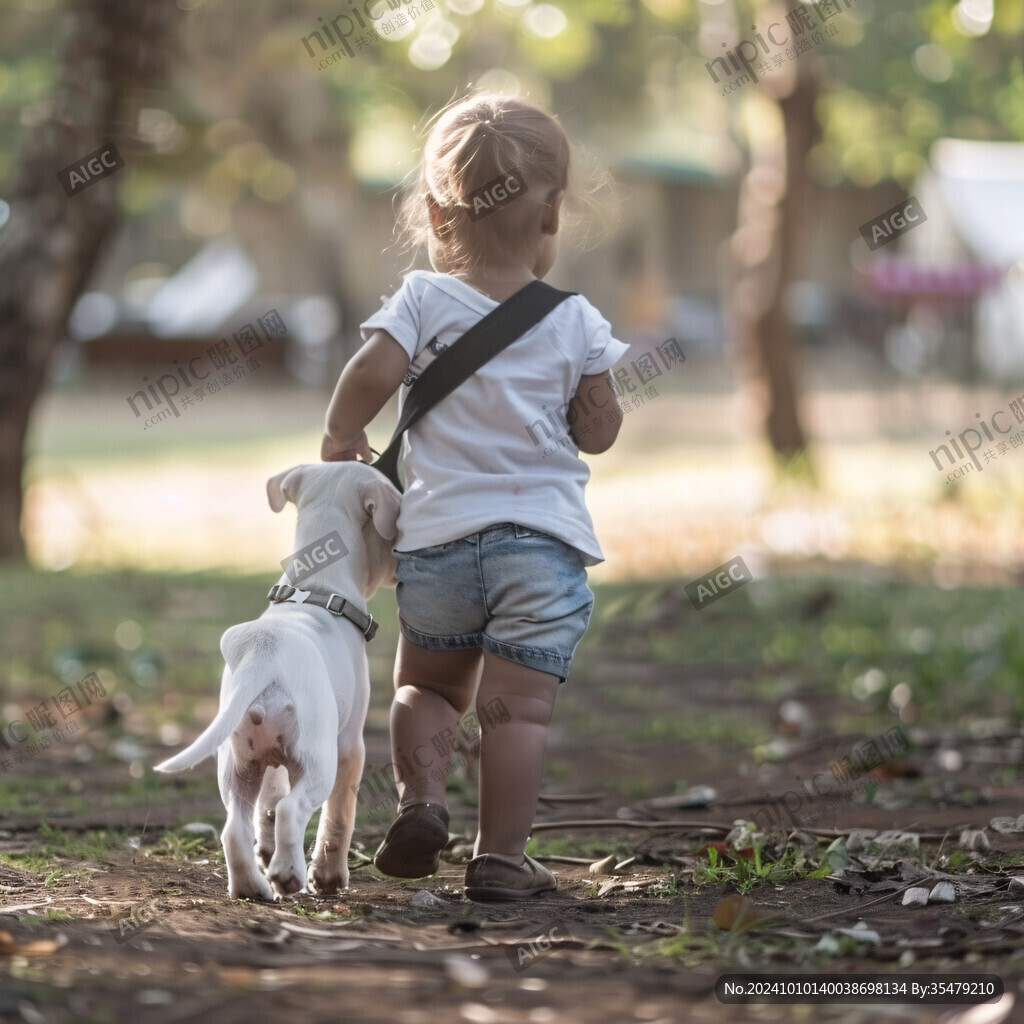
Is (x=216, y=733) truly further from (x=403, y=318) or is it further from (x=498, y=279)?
(x=498, y=279)

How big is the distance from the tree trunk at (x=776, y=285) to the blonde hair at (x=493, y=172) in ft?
28.7

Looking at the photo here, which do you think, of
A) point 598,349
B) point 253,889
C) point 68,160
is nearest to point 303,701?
point 253,889

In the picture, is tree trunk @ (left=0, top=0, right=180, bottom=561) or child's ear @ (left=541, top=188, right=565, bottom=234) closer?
child's ear @ (left=541, top=188, right=565, bottom=234)

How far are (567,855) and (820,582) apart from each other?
15.5 ft

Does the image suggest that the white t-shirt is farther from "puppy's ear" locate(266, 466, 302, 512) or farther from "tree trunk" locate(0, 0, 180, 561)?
"tree trunk" locate(0, 0, 180, 561)

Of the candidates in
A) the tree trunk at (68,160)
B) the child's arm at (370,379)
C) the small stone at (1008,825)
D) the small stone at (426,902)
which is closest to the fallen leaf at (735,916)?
the small stone at (426,902)

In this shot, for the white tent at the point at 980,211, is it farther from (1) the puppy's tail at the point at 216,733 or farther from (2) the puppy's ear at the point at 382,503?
(1) the puppy's tail at the point at 216,733

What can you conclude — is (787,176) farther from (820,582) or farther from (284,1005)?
(284,1005)

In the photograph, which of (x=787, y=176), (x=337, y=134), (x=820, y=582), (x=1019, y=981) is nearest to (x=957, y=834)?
(x=1019, y=981)

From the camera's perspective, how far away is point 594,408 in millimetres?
3432

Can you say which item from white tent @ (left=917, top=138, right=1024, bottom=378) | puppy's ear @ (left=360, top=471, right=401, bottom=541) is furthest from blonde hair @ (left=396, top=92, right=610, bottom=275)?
white tent @ (left=917, top=138, right=1024, bottom=378)

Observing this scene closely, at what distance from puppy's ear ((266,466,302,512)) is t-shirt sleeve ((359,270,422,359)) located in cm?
38

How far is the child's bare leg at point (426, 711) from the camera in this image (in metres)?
3.27

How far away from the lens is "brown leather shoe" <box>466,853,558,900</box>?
10.1ft
